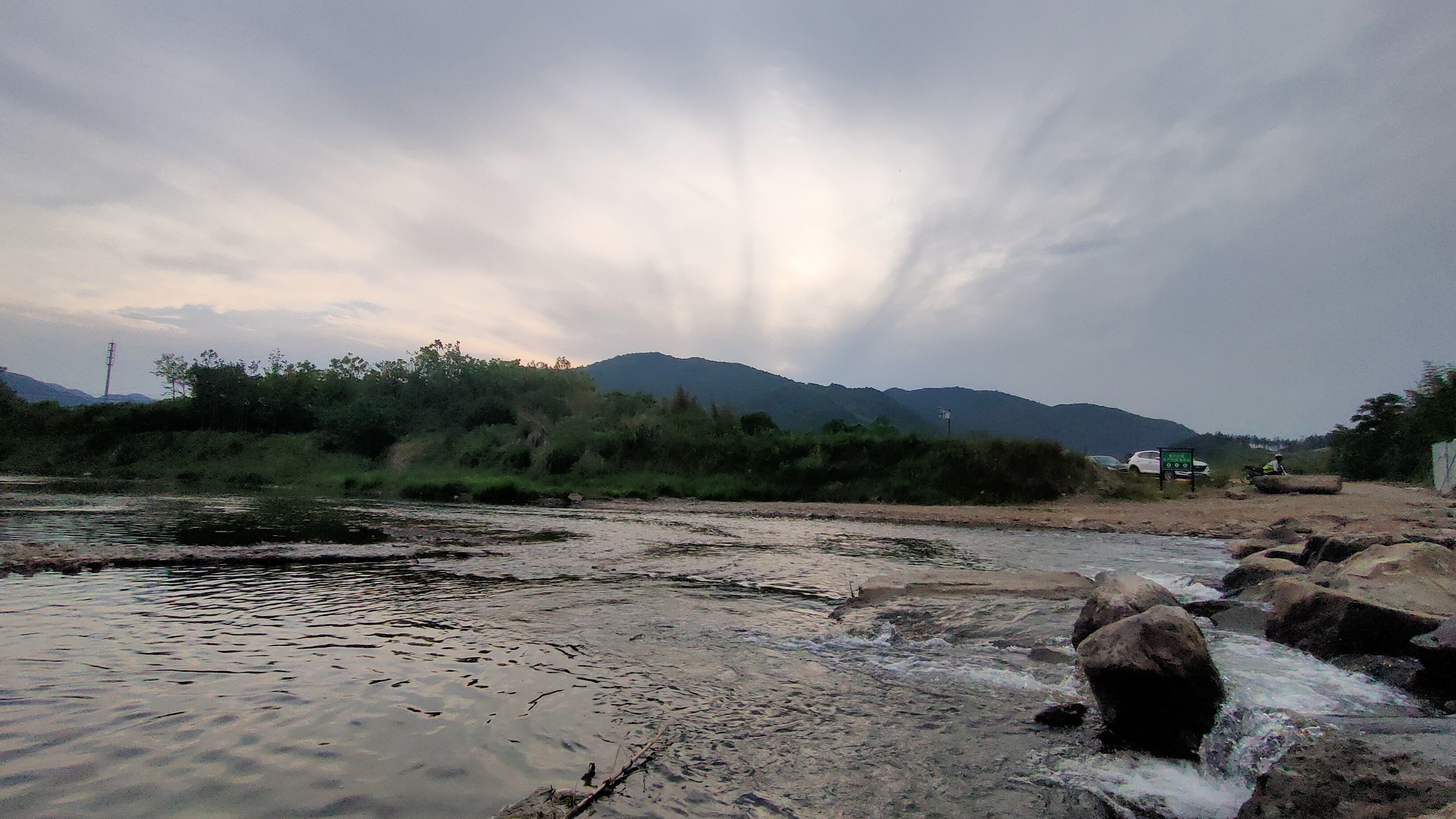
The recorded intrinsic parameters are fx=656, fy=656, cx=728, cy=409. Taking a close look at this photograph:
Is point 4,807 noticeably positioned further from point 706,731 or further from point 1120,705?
point 1120,705

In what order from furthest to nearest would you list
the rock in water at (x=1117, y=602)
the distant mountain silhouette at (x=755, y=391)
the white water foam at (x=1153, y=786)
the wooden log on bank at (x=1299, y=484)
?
the distant mountain silhouette at (x=755, y=391) < the wooden log on bank at (x=1299, y=484) < the rock in water at (x=1117, y=602) < the white water foam at (x=1153, y=786)

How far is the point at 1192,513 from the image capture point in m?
23.3

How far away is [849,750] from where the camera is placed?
4.34 m

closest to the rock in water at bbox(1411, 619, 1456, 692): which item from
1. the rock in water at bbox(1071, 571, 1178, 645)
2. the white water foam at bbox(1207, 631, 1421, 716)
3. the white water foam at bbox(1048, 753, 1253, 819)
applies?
the white water foam at bbox(1207, 631, 1421, 716)

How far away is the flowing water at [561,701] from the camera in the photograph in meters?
3.62

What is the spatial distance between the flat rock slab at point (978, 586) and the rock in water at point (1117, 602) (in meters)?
1.85

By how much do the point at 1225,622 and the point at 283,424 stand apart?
66.7m

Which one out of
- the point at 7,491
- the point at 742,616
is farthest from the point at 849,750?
the point at 7,491

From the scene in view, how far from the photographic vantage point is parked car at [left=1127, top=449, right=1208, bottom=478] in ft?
113

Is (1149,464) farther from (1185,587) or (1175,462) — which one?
(1185,587)

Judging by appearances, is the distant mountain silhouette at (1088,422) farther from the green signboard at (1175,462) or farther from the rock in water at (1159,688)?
the rock in water at (1159,688)

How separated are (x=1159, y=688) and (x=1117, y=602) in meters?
1.80

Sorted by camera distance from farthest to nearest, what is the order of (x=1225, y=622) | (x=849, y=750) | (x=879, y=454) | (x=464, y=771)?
(x=879, y=454) → (x=1225, y=622) → (x=849, y=750) → (x=464, y=771)

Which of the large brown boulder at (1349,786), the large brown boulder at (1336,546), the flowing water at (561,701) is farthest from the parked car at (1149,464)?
the large brown boulder at (1349,786)
